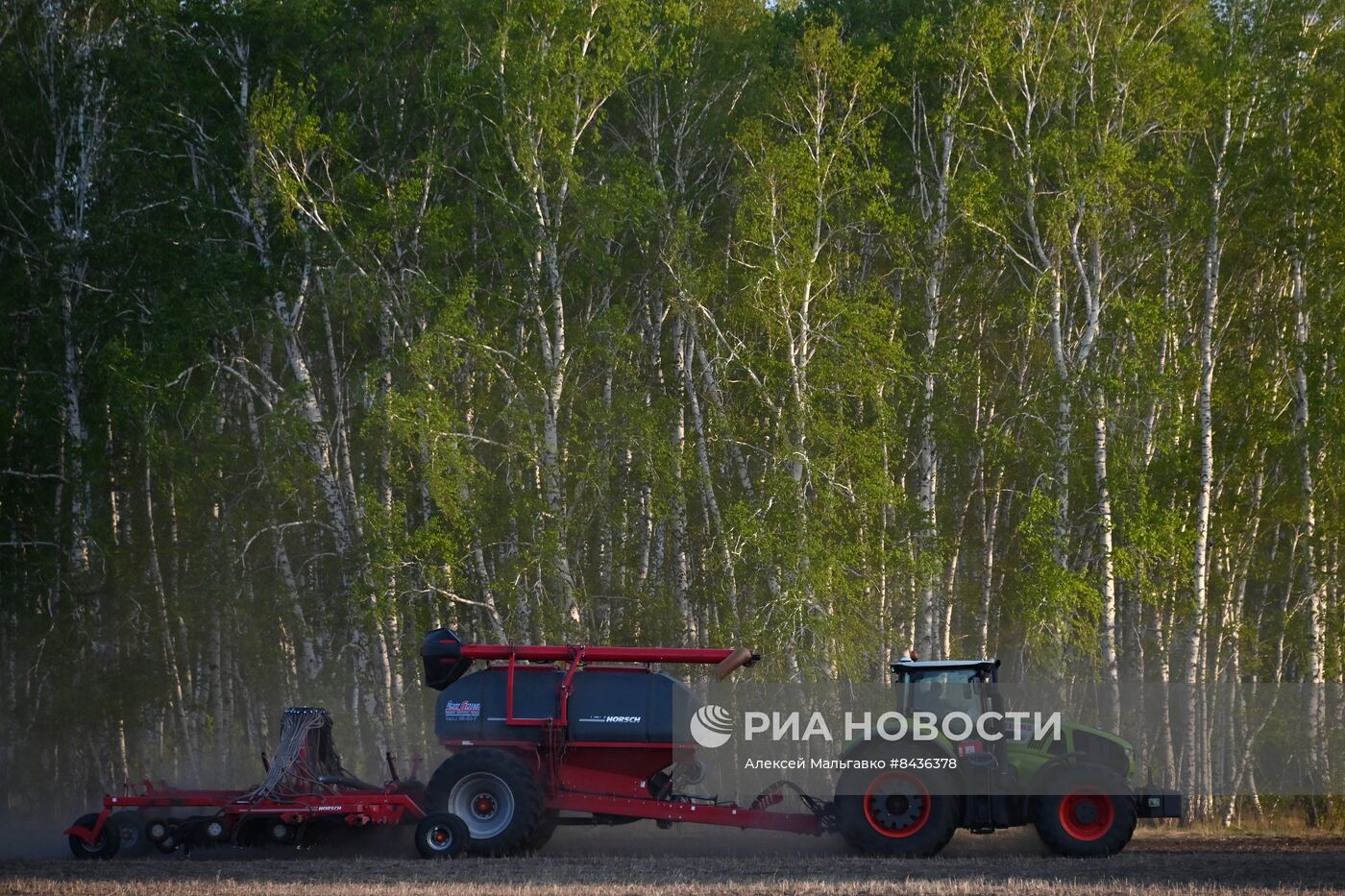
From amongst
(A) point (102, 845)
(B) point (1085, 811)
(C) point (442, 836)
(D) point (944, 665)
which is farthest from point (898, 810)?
(A) point (102, 845)

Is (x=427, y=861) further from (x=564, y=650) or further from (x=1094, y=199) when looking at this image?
(x=1094, y=199)

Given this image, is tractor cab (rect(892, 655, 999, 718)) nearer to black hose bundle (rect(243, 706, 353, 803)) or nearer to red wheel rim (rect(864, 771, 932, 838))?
red wheel rim (rect(864, 771, 932, 838))

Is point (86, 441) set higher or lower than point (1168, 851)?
higher

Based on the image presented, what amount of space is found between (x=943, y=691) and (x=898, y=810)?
4.10 feet

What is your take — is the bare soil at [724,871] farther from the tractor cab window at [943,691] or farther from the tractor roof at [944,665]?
the tractor roof at [944,665]

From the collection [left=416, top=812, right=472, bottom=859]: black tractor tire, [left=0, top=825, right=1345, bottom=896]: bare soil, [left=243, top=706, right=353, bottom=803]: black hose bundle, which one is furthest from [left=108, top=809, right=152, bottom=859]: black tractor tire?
[left=416, top=812, right=472, bottom=859]: black tractor tire

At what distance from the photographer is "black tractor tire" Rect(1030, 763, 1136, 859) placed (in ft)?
45.0

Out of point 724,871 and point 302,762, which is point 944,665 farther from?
point 302,762

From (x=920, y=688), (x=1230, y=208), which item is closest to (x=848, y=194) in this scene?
(x=1230, y=208)

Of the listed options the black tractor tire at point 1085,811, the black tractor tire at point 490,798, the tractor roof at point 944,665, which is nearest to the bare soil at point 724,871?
the black tractor tire at point 1085,811

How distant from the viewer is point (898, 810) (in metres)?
14.1

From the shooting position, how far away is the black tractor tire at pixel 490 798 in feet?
46.5

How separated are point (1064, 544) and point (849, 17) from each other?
1257cm

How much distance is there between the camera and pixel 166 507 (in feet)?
87.6
